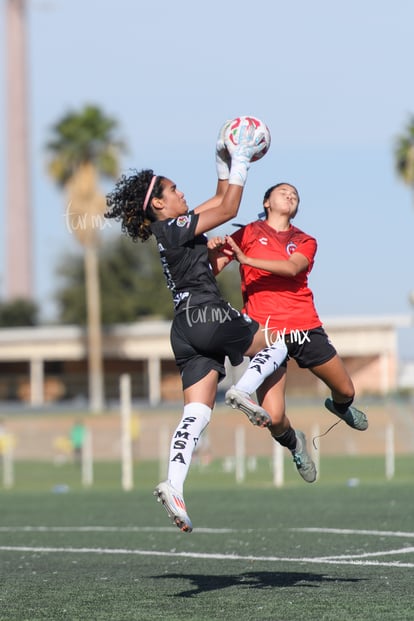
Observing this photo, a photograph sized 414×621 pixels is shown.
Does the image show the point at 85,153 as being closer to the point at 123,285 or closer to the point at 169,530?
the point at 123,285

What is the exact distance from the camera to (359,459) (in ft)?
131

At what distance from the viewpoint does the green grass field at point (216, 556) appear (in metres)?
8.11

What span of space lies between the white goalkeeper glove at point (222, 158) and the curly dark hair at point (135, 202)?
44 centimetres

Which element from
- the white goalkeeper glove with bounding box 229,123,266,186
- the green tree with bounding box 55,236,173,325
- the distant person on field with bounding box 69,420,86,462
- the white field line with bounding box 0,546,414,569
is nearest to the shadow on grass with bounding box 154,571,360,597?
the white field line with bounding box 0,546,414,569

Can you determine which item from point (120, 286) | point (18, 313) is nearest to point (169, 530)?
point (18, 313)

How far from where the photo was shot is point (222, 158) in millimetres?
9125

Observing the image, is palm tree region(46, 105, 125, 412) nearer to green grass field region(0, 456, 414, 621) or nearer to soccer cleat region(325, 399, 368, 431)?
green grass field region(0, 456, 414, 621)

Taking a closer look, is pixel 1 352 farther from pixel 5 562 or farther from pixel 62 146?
pixel 5 562

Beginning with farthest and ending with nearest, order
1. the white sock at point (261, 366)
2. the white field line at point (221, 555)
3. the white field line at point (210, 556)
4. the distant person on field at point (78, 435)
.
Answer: the distant person on field at point (78, 435), the white field line at point (221, 555), the white field line at point (210, 556), the white sock at point (261, 366)

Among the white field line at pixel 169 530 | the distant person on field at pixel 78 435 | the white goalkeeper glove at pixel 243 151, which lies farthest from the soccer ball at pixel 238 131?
the distant person on field at pixel 78 435

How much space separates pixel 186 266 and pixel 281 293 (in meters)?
0.86

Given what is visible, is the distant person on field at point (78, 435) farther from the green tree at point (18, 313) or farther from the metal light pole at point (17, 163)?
the metal light pole at point (17, 163)

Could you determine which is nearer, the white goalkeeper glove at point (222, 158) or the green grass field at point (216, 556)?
the green grass field at point (216, 556)

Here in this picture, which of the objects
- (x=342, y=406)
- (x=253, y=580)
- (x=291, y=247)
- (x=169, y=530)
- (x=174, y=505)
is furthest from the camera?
(x=169, y=530)
